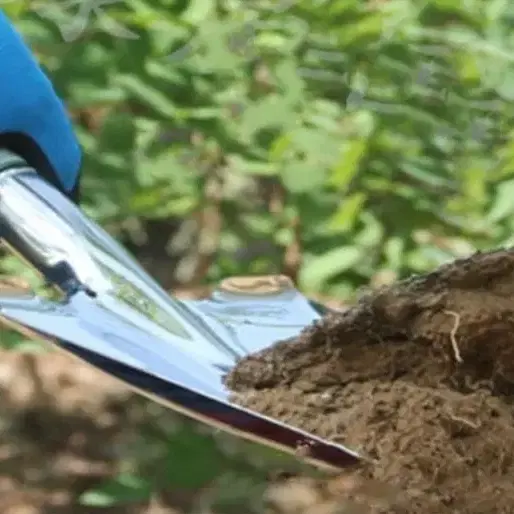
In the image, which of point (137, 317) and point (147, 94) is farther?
point (147, 94)

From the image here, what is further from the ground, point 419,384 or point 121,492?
point 419,384

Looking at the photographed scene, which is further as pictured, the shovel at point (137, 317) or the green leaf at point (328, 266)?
the green leaf at point (328, 266)

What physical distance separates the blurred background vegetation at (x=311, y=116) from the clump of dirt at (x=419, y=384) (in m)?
0.41

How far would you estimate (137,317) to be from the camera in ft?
1.62

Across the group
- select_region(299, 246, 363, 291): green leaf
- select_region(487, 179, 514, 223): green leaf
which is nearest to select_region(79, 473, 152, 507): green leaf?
select_region(299, 246, 363, 291): green leaf

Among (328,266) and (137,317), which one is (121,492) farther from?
(137,317)

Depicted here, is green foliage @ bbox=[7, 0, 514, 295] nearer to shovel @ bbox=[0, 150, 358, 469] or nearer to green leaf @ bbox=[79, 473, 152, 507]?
green leaf @ bbox=[79, 473, 152, 507]

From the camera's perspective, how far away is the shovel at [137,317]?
1.42 ft

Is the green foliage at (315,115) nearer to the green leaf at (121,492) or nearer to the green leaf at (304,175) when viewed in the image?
the green leaf at (304,175)

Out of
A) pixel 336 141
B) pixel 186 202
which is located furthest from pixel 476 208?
pixel 186 202

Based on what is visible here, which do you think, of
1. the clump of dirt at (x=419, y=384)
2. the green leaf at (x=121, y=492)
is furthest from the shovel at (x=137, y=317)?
the green leaf at (x=121, y=492)

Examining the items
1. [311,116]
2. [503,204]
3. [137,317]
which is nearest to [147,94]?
[311,116]

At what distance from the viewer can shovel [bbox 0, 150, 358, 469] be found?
43cm

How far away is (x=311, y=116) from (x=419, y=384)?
514 mm
